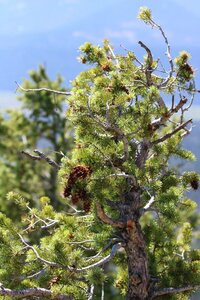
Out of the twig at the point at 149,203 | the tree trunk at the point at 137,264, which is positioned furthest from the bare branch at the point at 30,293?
the twig at the point at 149,203

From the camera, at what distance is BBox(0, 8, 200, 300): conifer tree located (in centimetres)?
660

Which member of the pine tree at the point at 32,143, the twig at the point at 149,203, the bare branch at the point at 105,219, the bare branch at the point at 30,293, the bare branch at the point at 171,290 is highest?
the pine tree at the point at 32,143

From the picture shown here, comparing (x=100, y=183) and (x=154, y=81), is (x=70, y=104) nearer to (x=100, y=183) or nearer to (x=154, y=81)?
(x=100, y=183)

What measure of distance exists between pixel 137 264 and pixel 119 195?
3.53 feet

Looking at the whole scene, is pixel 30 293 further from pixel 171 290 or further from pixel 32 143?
pixel 32 143

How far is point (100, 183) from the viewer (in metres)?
6.51

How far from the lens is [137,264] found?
25.0 feet

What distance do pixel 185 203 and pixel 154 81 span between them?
212 cm

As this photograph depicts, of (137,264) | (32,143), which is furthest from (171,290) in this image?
(32,143)

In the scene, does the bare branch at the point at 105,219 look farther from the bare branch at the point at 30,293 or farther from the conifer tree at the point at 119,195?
the bare branch at the point at 30,293

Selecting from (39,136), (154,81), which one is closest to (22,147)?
(39,136)

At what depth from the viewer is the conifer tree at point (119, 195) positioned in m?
6.60

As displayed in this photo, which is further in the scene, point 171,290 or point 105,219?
point 171,290

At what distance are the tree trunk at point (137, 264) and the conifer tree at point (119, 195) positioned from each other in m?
0.02
